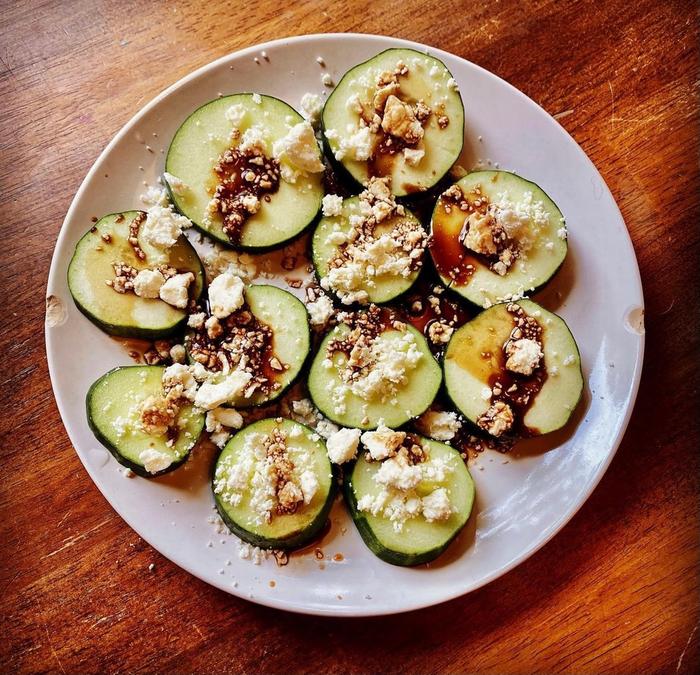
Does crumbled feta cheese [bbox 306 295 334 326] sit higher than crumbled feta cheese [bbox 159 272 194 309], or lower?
higher

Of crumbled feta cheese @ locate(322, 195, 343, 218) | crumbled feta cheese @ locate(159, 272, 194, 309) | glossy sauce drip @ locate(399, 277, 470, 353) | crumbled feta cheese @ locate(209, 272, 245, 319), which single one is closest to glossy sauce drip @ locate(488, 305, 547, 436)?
glossy sauce drip @ locate(399, 277, 470, 353)

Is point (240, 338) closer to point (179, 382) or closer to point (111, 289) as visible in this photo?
point (179, 382)

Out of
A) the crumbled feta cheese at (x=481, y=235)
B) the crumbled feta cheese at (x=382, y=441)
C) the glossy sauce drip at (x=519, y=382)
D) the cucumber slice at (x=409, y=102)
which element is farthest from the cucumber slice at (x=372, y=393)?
the cucumber slice at (x=409, y=102)

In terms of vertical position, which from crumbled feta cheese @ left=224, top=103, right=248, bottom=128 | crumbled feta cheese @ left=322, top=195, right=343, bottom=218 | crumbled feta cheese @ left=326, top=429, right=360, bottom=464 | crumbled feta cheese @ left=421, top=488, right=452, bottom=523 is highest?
crumbled feta cheese @ left=224, top=103, right=248, bottom=128

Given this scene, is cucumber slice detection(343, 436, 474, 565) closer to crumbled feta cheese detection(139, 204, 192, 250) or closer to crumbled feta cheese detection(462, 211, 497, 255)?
crumbled feta cheese detection(462, 211, 497, 255)

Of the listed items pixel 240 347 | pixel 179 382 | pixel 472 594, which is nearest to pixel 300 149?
pixel 240 347
